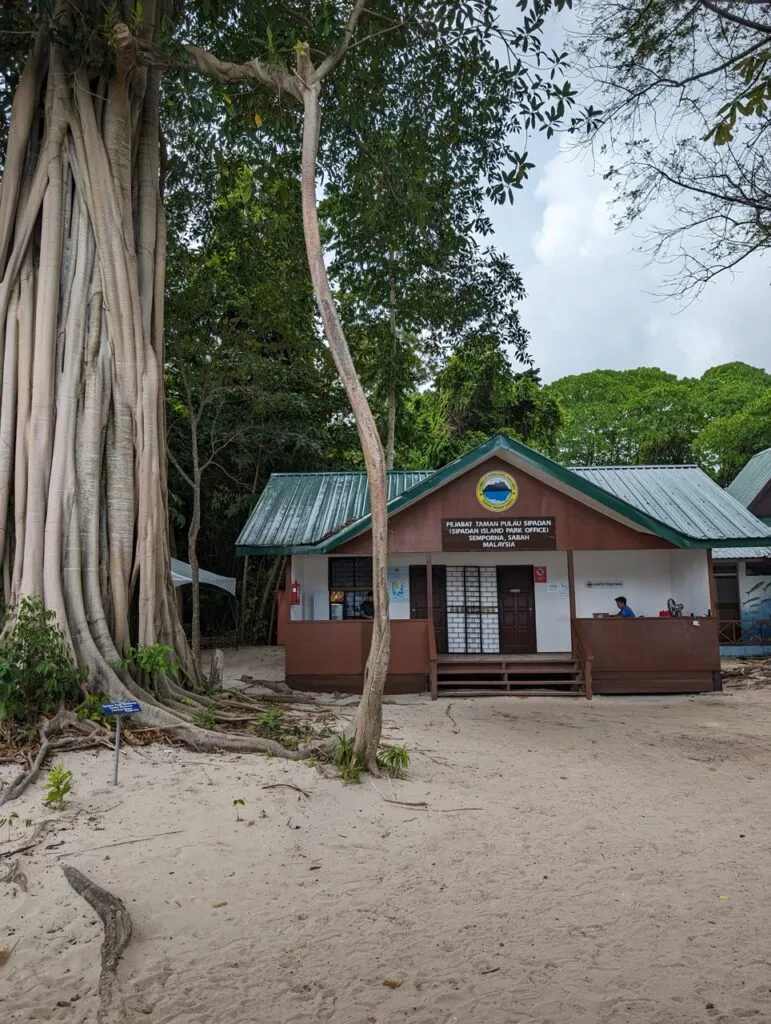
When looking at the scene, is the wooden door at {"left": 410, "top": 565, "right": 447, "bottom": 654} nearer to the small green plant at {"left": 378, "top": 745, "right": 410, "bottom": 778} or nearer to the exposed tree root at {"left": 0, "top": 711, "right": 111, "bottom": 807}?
the small green plant at {"left": 378, "top": 745, "right": 410, "bottom": 778}

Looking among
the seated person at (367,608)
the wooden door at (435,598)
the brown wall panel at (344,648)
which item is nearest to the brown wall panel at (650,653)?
the brown wall panel at (344,648)

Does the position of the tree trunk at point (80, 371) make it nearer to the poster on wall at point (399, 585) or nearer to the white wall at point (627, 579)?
the poster on wall at point (399, 585)

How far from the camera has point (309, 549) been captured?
1285 centimetres

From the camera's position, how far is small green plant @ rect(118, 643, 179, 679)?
7027mm

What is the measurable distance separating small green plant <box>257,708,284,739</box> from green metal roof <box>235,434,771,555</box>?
5.14m

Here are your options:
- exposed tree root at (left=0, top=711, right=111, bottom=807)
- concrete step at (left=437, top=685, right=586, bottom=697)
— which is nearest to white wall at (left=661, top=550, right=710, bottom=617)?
concrete step at (left=437, top=685, right=586, bottom=697)

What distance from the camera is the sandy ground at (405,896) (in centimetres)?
315

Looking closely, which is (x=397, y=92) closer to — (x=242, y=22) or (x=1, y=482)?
(x=242, y=22)

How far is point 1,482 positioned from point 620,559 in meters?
11.5

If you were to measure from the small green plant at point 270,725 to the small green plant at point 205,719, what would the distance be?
1.50ft

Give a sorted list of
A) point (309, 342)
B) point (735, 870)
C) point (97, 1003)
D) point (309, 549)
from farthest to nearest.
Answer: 1. point (309, 342)
2. point (309, 549)
3. point (735, 870)
4. point (97, 1003)

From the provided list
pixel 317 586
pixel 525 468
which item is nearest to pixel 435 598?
pixel 317 586

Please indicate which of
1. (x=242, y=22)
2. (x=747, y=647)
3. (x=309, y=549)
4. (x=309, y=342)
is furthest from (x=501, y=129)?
(x=747, y=647)

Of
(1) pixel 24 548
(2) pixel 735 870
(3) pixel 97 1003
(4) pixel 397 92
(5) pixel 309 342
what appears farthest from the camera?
(5) pixel 309 342
